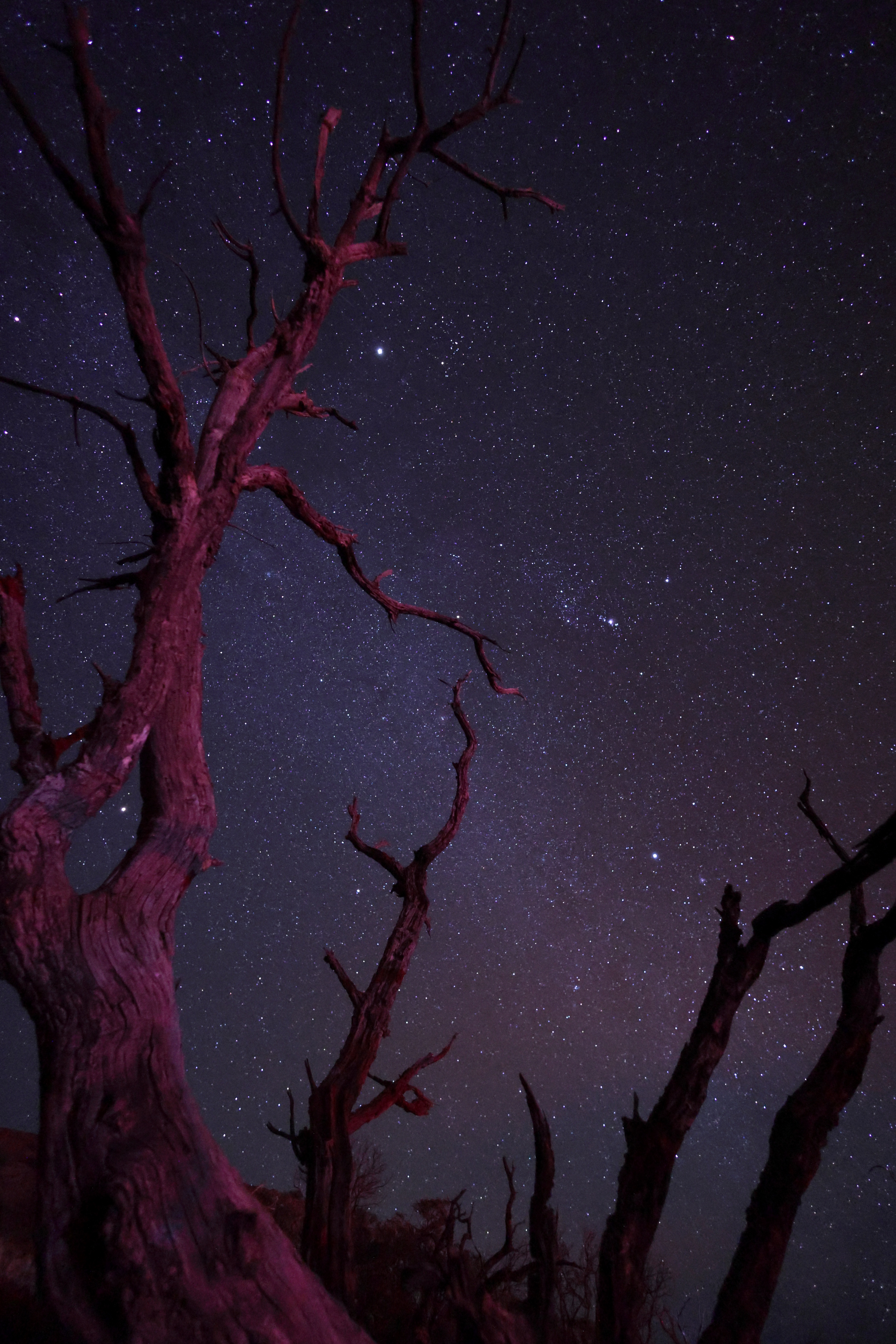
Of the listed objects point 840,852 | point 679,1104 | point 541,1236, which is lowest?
point 541,1236

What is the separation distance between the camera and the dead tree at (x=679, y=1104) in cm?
308

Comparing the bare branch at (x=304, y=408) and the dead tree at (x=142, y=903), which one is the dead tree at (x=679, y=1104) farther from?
the bare branch at (x=304, y=408)

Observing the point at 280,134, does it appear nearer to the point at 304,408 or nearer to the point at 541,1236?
the point at 304,408

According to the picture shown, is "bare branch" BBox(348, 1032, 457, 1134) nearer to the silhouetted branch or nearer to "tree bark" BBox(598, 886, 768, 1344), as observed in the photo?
"tree bark" BBox(598, 886, 768, 1344)

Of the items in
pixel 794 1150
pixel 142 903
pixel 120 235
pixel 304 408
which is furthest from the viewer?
pixel 304 408

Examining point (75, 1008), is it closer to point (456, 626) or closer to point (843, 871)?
point (843, 871)

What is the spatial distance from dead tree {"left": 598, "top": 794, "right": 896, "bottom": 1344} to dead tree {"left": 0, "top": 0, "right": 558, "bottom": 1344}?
130 cm

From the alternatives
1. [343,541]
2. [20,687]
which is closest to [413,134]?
[343,541]

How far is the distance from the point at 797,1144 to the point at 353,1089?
2.32 m

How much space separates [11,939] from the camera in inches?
102

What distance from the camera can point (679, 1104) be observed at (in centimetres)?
335

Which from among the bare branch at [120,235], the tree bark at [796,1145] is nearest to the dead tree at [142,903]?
the bare branch at [120,235]

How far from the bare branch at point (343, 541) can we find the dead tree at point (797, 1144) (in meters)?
3.06

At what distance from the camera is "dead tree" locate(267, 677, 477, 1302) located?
11.4ft
